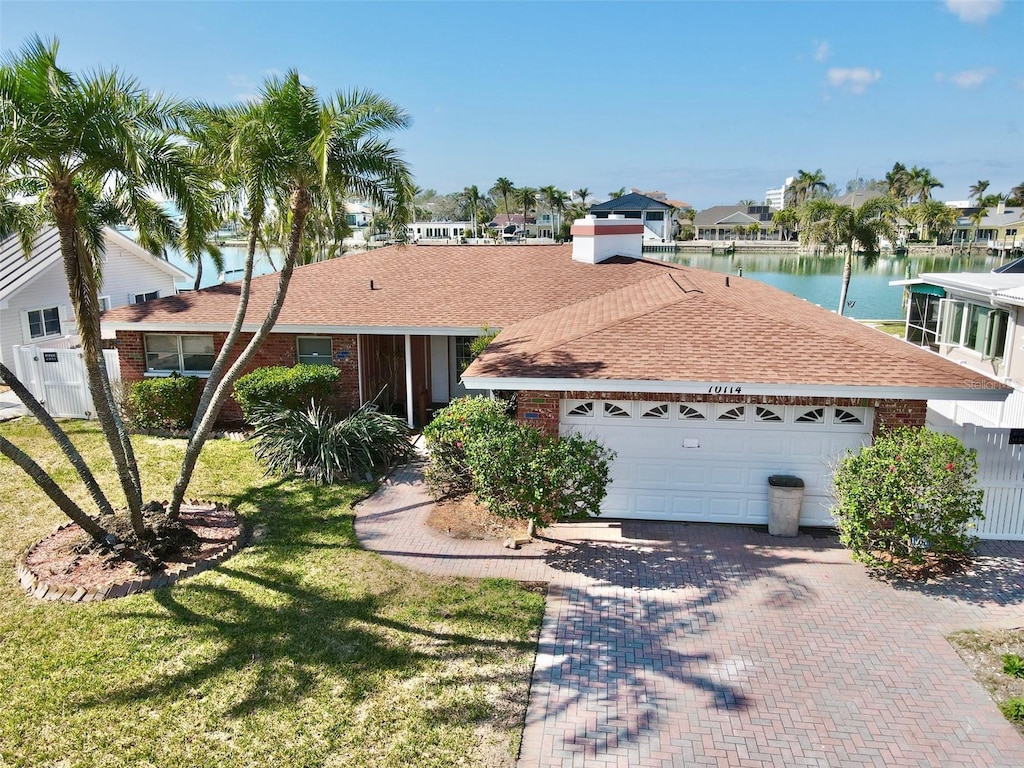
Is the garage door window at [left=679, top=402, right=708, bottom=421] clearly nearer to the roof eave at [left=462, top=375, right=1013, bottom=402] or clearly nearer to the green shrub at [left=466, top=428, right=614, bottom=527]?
the roof eave at [left=462, top=375, right=1013, bottom=402]

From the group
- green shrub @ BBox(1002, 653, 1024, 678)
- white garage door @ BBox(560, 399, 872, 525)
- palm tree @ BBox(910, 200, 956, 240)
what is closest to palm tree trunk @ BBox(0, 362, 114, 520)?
white garage door @ BBox(560, 399, 872, 525)

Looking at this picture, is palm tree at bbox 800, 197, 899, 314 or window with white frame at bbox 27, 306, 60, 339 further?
palm tree at bbox 800, 197, 899, 314

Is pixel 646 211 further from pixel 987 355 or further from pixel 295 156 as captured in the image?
pixel 295 156

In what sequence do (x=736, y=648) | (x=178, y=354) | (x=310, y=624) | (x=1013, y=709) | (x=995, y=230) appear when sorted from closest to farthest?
1. (x=1013, y=709)
2. (x=736, y=648)
3. (x=310, y=624)
4. (x=178, y=354)
5. (x=995, y=230)

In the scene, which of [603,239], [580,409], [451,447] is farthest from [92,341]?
[603,239]

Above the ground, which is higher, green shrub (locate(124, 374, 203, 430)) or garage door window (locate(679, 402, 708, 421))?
garage door window (locate(679, 402, 708, 421))

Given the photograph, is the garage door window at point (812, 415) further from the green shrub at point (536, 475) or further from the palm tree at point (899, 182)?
the palm tree at point (899, 182)

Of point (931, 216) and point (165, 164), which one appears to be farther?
point (931, 216)

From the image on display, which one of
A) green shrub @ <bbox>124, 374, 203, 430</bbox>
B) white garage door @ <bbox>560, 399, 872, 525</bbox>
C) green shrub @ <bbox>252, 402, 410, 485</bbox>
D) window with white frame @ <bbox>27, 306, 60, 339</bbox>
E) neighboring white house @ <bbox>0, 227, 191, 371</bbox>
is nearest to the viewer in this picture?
white garage door @ <bbox>560, 399, 872, 525</bbox>
